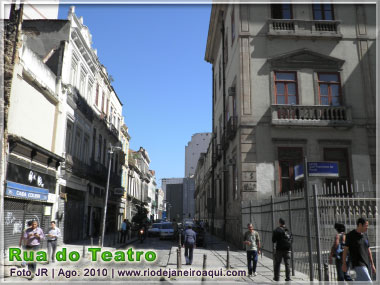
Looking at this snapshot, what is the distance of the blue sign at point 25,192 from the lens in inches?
521

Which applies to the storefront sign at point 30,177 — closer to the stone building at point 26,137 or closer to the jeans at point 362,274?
the stone building at point 26,137

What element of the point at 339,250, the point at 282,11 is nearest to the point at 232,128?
the point at 282,11

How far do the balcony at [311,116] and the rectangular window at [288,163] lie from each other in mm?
1508

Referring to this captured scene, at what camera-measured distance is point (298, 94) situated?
19.1 meters

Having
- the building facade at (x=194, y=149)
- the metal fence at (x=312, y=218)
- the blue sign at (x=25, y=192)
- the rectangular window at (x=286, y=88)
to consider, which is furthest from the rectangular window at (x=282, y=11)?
the building facade at (x=194, y=149)

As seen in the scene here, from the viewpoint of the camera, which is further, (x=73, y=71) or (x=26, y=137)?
(x=73, y=71)

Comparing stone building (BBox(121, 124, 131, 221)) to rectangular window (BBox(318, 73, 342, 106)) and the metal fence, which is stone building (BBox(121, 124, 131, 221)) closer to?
the metal fence

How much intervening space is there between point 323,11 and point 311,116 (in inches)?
279

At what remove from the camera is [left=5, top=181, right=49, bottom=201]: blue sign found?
13.2 metres

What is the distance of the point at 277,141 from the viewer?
18.6 metres

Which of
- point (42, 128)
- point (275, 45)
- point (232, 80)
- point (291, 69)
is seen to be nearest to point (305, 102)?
point (291, 69)

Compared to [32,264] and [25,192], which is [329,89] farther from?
[32,264]

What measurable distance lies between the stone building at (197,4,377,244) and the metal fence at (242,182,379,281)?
6.49 ft

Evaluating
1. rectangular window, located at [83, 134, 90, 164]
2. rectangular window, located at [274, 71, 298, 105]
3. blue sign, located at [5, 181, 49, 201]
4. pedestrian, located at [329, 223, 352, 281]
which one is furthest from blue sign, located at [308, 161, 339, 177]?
rectangular window, located at [83, 134, 90, 164]
